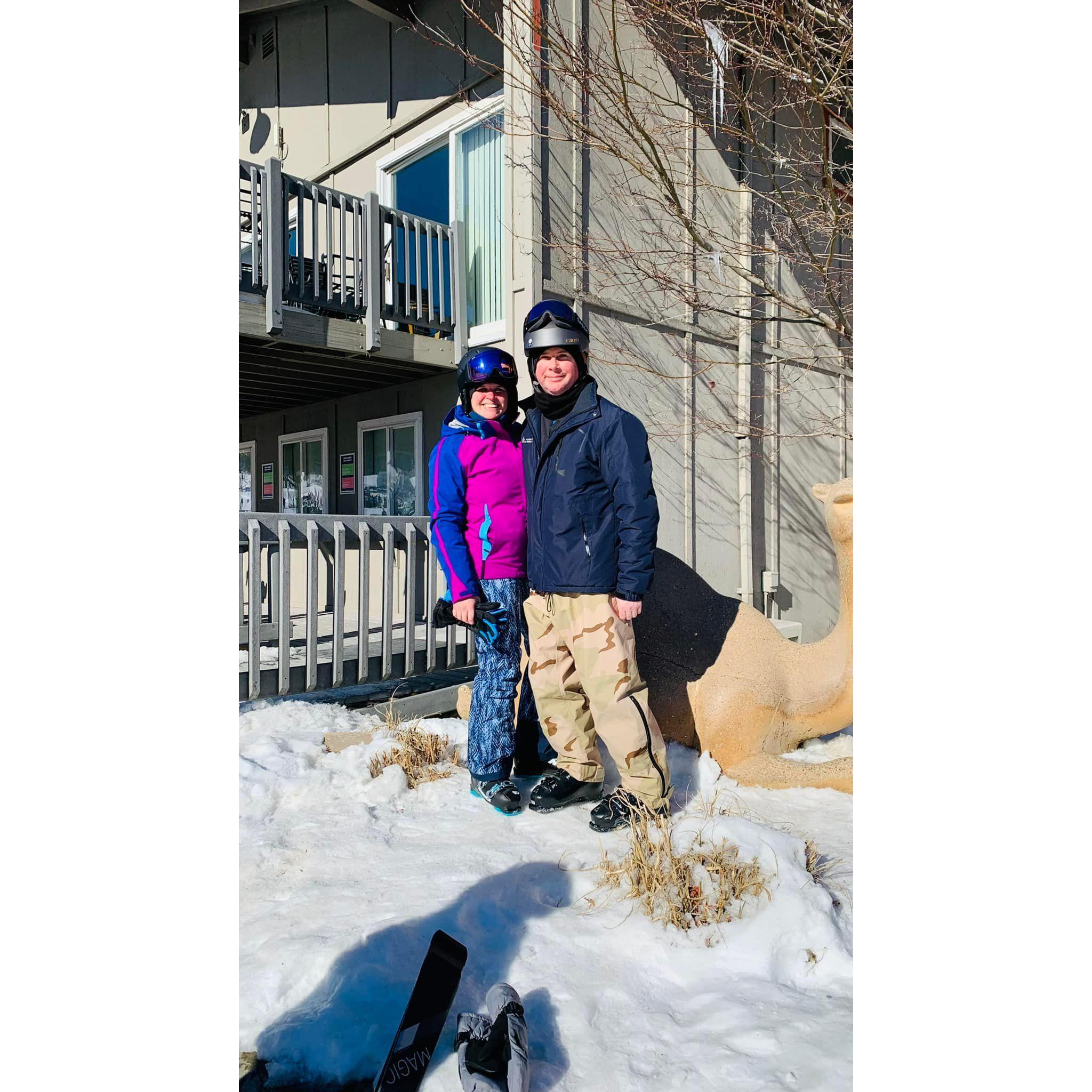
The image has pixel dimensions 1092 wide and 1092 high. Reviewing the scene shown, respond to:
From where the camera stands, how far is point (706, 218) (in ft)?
23.8

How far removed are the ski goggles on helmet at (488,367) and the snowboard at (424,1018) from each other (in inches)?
84.9

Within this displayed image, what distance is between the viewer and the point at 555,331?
2.87 meters

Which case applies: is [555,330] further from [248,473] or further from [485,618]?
[248,473]

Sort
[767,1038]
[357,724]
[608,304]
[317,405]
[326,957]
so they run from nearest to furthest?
[767,1038], [326,957], [357,724], [608,304], [317,405]

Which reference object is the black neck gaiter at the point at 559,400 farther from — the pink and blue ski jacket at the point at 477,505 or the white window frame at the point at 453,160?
the white window frame at the point at 453,160

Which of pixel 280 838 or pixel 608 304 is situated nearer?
pixel 280 838

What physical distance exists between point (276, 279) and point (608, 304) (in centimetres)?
259

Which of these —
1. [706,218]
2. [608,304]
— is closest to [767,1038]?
[608,304]

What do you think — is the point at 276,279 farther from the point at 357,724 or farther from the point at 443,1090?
the point at 443,1090

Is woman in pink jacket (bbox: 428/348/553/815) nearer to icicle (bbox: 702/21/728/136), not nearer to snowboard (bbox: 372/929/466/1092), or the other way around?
snowboard (bbox: 372/929/466/1092)

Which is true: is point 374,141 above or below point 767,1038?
above

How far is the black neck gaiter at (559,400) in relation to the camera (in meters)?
2.96
